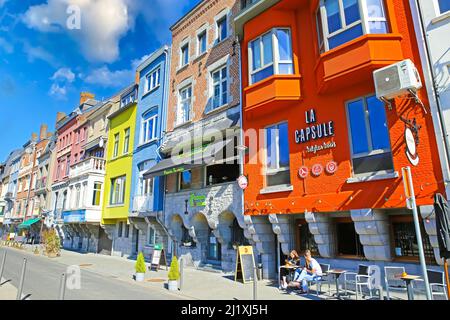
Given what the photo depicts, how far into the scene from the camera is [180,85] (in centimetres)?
1839

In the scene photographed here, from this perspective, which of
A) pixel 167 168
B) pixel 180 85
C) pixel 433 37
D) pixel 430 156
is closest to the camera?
A: pixel 430 156

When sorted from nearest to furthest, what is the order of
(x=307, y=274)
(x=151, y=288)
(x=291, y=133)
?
(x=307, y=274) → (x=151, y=288) → (x=291, y=133)

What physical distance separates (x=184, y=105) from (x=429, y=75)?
1286 cm

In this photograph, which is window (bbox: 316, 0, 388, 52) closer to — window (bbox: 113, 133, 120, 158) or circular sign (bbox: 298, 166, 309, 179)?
circular sign (bbox: 298, 166, 309, 179)

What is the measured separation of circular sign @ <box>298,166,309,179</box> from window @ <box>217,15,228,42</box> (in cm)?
920

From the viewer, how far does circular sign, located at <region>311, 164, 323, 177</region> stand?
33.7 ft

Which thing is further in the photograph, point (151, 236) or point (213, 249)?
point (151, 236)

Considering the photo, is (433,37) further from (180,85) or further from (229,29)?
(180,85)

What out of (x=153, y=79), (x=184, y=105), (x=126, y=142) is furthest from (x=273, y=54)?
(x=126, y=142)

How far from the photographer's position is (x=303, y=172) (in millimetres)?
10742

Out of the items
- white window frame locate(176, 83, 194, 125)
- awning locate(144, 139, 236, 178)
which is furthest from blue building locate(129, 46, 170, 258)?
awning locate(144, 139, 236, 178)

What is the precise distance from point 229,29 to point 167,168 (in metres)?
7.95

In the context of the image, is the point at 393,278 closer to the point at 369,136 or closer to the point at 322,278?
the point at 322,278
